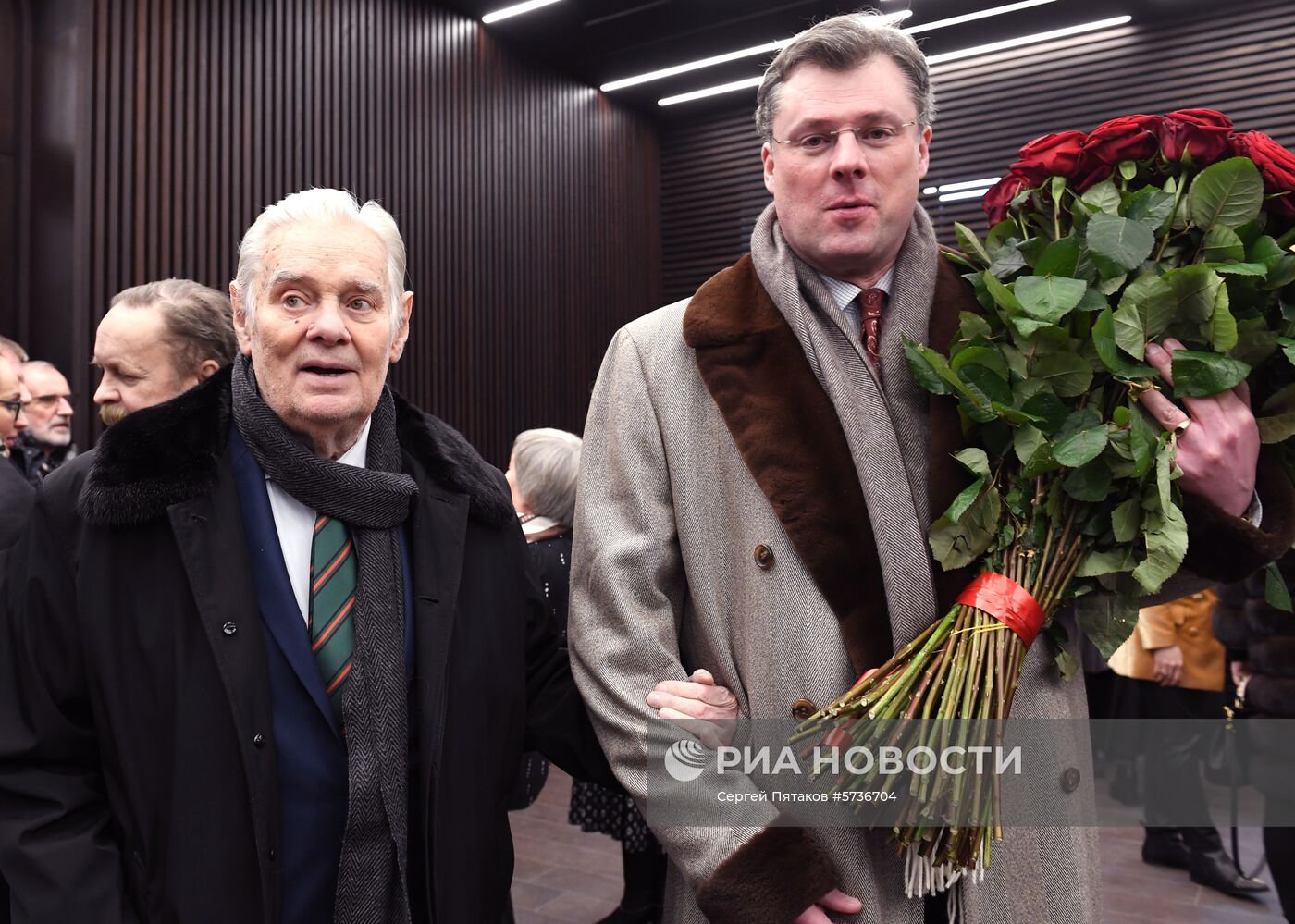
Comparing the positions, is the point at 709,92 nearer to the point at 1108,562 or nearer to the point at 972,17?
the point at 972,17

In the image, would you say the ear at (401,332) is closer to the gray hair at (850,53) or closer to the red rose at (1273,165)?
the gray hair at (850,53)

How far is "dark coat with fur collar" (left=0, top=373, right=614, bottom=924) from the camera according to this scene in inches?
48.6

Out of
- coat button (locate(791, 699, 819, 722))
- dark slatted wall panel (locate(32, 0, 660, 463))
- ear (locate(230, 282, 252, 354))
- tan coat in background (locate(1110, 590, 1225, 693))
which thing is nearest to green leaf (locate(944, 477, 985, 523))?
coat button (locate(791, 699, 819, 722))

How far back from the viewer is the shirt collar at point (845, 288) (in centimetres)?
149

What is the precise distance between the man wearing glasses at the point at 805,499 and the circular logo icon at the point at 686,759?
0.07 ft

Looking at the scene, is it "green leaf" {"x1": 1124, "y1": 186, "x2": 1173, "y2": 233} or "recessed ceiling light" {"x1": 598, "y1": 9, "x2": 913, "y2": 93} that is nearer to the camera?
"green leaf" {"x1": 1124, "y1": 186, "x2": 1173, "y2": 233}

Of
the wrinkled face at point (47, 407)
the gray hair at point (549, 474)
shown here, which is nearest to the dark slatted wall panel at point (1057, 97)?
the gray hair at point (549, 474)

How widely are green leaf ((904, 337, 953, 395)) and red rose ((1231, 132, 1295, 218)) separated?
1.68ft

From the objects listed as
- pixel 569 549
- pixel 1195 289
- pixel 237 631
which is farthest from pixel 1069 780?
pixel 569 549

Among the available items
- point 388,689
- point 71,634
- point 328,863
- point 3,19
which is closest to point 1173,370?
point 388,689

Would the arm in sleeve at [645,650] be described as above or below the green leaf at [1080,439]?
below

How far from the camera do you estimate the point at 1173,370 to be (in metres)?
1.30

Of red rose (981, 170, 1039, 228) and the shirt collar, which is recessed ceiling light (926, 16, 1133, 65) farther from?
the shirt collar

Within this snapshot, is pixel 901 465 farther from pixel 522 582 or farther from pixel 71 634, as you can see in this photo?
pixel 71 634
